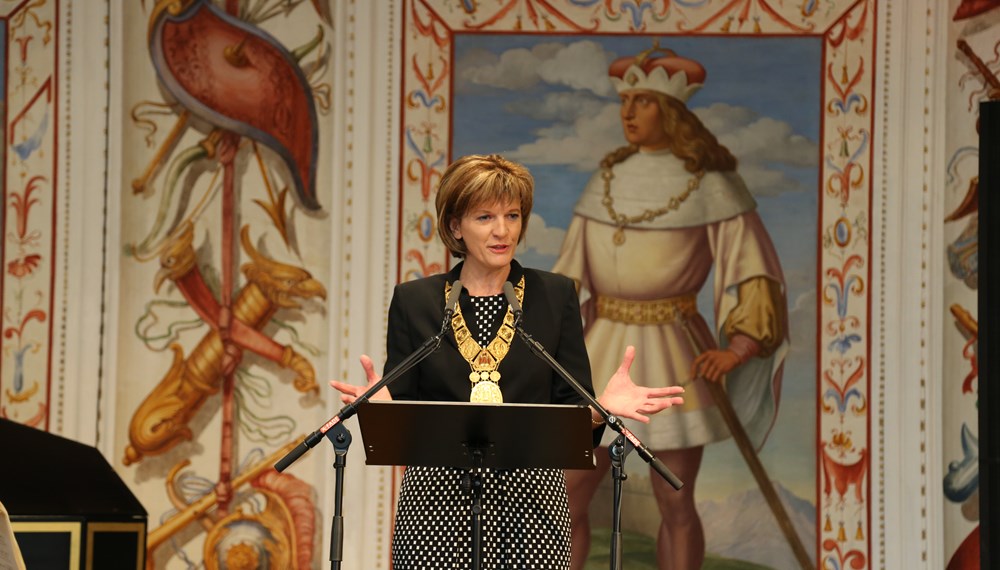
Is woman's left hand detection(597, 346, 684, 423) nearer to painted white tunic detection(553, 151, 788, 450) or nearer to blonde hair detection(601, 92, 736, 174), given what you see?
painted white tunic detection(553, 151, 788, 450)

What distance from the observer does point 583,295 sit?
5.59 metres

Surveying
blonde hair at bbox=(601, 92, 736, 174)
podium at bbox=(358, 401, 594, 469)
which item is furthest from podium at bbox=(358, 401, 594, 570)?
blonde hair at bbox=(601, 92, 736, 174)

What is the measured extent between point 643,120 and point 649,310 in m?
0.76

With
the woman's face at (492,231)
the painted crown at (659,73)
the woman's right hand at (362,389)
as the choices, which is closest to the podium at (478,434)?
the woman's right hand at (362,389)

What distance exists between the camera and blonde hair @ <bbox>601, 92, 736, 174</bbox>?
554 cm

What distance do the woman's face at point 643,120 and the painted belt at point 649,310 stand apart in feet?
2.02

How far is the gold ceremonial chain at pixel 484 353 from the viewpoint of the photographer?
10.3 feet

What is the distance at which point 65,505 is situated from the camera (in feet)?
14.1

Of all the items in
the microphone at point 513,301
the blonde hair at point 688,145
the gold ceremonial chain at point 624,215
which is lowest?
the microphone at point 513,301

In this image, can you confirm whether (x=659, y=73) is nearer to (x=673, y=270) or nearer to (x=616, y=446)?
(x=673, y=270)

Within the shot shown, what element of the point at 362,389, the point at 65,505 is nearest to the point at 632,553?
the point at 65,505

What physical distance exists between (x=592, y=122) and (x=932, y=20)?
1.38m

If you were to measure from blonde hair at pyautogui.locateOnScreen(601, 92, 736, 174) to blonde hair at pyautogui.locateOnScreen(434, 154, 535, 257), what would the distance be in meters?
2.35

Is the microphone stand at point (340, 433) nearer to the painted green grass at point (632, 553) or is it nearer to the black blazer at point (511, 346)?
the black blazer at point (511, 346)
